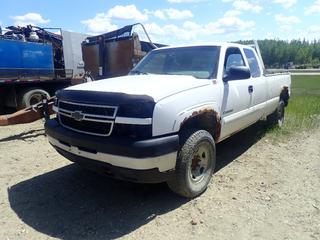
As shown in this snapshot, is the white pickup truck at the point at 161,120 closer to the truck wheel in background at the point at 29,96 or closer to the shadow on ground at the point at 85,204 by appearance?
the shadow on ground at the point at 85,204

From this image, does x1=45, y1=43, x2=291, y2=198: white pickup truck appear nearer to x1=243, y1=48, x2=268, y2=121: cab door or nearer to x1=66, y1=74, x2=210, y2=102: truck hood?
x1=66, y1=74, x2=210, y2=102: truck hood

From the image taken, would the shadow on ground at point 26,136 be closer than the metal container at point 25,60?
Yes

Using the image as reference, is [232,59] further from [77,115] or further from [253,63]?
[77,115]

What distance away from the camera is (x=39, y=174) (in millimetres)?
5230

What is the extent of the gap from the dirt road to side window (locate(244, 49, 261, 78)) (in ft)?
4.85

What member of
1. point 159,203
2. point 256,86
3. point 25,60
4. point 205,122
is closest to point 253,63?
point 256,86

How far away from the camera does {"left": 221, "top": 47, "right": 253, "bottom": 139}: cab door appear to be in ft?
16.1

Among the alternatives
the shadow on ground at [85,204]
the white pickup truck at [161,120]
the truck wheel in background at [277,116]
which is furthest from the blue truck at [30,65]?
the white pickup truck at [161,120]

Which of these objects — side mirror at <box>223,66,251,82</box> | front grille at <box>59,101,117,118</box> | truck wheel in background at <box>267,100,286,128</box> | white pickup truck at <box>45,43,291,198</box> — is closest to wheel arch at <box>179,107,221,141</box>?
white pickup truck at <box>45,43,291,198</box>

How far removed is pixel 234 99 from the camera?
16.8 ft

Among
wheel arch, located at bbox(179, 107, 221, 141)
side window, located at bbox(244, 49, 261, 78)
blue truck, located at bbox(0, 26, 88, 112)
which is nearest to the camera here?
wheel arch, located at bbox(179, 107, 221, 141)

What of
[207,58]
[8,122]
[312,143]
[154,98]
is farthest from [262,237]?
[8,122]

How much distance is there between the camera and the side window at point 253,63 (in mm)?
6226

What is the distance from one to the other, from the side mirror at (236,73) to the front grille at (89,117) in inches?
77.4
